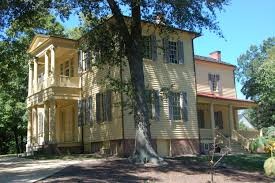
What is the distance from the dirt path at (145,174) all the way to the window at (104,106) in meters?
7.25

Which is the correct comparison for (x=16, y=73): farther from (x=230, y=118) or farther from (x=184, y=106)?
(x=230, y=118)

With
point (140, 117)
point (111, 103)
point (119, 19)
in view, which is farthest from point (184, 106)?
point (119, 19)

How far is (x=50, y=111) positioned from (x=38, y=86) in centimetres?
372

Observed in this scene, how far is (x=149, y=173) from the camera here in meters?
16.0

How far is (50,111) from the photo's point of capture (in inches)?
1107

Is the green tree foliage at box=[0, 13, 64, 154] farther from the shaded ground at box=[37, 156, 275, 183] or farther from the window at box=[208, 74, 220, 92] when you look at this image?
the window at box=[208, 74, 220, 92]

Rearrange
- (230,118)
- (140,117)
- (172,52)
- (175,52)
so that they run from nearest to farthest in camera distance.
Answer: (140,117) < (172,52) < (175,52) < (230,118)

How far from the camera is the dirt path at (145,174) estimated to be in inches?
577

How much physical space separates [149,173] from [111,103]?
1013 cm

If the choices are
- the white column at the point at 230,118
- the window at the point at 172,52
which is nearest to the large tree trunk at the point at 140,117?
the window at the point at 172,52

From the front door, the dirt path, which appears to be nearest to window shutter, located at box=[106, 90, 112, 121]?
the front door

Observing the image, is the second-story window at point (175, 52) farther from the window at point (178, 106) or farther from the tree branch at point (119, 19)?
the tree branch at point (119, 19)

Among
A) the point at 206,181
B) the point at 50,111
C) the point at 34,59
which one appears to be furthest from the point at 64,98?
the point at 206,181

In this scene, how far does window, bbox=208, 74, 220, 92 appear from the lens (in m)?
35.5
